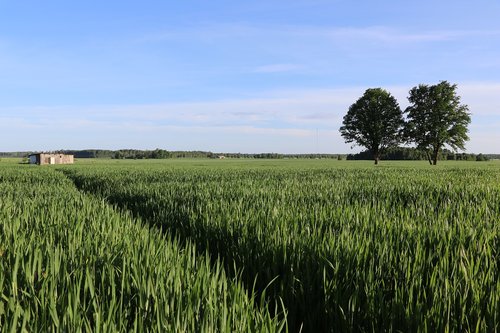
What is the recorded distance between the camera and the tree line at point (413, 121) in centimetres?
5650

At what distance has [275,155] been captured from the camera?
150m

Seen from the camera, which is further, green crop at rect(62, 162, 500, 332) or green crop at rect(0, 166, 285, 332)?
green crop at rect(62, 162, 500, 332)

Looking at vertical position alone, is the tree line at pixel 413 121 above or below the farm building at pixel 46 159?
above

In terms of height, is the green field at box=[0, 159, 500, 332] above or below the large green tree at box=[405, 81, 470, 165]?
below

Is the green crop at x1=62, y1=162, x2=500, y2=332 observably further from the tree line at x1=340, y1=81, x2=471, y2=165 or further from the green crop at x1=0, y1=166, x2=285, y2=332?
the tree line at x1=340, y1=81, x2=471, y2=165

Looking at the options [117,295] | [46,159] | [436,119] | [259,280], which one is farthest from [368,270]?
[46,159]

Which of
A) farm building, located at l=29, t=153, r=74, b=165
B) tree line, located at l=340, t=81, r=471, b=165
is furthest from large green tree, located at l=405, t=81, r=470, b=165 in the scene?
farm building, located at l=29, t=153, r=74, b=165

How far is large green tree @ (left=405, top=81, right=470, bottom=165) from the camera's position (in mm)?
56000

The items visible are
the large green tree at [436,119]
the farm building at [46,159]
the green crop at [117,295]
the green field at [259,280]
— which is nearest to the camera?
the green crop at [117,295]

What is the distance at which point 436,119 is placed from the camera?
56.9 m

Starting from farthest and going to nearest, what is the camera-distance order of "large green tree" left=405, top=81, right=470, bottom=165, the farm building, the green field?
the farm building < "large green tree" left=405, top=81, right=470, bottom=165 < the green field

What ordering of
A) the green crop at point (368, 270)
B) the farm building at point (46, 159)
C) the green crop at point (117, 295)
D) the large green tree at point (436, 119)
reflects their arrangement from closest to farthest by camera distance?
the green crop at point (117, 295)
the green crop at point (368, 270)
the large green tree at point (436, 119)
the farm building at point (46, 159)

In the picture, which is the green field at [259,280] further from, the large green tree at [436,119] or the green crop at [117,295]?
the large green tree at [436,119]

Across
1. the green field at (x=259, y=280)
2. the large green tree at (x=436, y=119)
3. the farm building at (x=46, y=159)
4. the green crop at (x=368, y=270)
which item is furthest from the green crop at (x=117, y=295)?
the farm building at (x=46, y=159)
